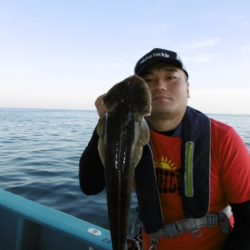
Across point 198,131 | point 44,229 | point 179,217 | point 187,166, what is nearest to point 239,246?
point 179,217

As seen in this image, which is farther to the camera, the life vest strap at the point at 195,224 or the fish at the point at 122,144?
the life vest strap at the point at 195,224

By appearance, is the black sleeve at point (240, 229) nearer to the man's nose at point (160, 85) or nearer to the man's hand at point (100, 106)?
the man's nose at point (160, 85)

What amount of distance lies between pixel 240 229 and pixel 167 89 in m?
1.33

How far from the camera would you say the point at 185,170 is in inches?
120

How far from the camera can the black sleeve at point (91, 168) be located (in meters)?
2.88

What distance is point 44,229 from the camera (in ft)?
15.8

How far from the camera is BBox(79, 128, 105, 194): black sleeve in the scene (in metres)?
2.88

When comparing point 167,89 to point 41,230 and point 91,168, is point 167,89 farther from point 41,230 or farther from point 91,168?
point 41,230

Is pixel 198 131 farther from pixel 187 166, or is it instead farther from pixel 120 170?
pixel 120 170

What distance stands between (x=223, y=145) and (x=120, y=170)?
1.06m

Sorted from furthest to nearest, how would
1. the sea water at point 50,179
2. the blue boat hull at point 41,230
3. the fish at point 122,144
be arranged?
1. the sea water at point 50,179
2. the blue boat hull at point 41,230
3. the fish at point 122,144

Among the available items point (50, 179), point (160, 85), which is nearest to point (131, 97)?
point (160, 85)

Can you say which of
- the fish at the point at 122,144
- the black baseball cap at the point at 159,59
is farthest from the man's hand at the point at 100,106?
the black baseball cap at the point at 159,59

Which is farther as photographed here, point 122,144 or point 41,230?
point 41,230
